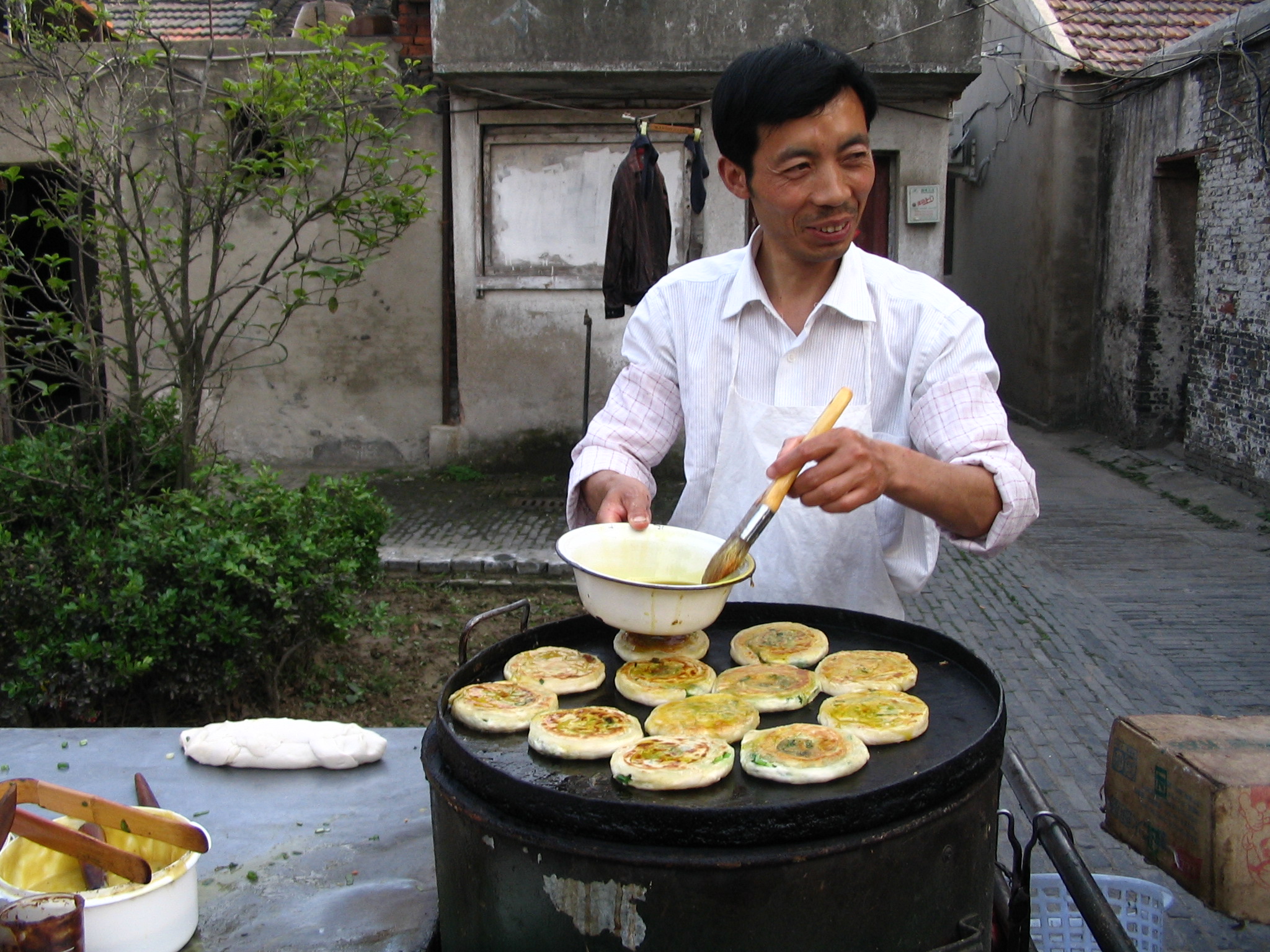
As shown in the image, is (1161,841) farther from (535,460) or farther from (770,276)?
(535,460)


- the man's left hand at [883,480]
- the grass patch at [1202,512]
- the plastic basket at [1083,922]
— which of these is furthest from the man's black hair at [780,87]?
the grass patch at [1202,512]

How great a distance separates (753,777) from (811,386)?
89 centimetres

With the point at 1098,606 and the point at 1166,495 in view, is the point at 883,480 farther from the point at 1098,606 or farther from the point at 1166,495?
the point at 1166,495

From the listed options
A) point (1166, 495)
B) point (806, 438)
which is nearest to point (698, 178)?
point (1166, 495)

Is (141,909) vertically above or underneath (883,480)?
underneath

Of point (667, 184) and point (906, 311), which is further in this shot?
point (667, 184)

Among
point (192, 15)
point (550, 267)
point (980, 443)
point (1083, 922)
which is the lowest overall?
point (1083, 922)

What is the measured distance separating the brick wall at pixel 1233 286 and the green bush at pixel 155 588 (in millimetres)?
7733

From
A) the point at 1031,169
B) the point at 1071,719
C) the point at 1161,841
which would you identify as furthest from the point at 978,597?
the point at 1031,169

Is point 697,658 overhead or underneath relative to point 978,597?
overhead

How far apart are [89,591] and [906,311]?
121 inches

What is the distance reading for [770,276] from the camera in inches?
90.3

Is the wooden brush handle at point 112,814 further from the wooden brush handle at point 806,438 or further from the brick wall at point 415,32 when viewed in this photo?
the brick wall at point 415,32

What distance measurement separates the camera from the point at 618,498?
215 centimetres
